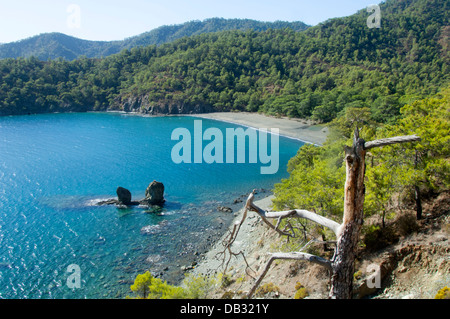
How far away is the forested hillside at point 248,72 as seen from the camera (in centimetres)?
12731

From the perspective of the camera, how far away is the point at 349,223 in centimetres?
430

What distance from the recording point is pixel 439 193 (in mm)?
18766

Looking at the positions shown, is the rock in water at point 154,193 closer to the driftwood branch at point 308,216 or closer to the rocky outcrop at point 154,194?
the rocky outcrop at point 154,194

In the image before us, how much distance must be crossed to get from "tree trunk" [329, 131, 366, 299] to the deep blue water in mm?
22074

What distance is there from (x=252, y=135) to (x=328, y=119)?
27.3 m

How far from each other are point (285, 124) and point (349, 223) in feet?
301

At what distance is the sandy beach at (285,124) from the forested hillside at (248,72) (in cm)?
684

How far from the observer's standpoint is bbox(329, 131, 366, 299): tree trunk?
4168 mm

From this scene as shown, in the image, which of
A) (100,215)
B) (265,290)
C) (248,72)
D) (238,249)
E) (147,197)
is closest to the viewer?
(265,290)

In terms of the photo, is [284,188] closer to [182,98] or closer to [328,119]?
[328,119]

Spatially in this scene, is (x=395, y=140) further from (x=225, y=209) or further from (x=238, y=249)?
(x=225, y=209)

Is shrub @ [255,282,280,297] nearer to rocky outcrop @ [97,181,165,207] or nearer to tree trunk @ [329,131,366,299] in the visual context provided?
tree trunk @ [329,131,366,299]

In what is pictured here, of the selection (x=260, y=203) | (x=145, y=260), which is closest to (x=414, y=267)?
(x=145, y=260)

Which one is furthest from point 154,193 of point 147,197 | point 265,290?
point 265,290
